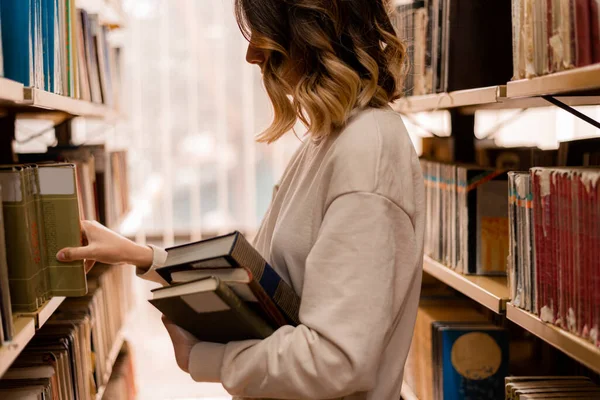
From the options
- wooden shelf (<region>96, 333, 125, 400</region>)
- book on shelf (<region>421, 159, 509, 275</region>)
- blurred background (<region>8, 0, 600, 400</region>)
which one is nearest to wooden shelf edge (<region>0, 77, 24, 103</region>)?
wooden shelf (<region>96, 333, 125, 400</region>)

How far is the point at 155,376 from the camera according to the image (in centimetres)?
303

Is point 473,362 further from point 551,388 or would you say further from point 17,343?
point 17,343

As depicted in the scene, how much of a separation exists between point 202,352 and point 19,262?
344mm

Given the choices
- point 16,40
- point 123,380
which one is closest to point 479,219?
point 16,40

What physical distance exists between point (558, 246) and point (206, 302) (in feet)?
2.07

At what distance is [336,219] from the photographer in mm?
998

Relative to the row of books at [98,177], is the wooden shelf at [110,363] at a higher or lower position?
lower

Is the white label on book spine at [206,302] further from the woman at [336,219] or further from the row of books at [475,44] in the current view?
the row of books at [475,44]

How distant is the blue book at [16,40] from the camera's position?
46.1 inches

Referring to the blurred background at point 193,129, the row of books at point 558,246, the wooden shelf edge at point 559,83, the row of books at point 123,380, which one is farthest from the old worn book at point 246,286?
the blurred background at point 193,129

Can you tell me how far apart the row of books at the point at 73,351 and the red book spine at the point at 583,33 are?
1151 millimetres

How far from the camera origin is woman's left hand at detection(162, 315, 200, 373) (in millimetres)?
1174

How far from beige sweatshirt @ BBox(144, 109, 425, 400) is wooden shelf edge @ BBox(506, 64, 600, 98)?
0.28 m

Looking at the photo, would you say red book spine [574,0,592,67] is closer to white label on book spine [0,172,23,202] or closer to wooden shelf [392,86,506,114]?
wooden shelf [392,86,506,114]
